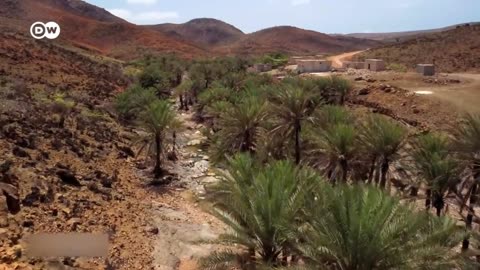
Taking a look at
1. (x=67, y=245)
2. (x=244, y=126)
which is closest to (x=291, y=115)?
(x=244, y=126)

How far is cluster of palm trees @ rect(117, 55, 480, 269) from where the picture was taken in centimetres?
1017

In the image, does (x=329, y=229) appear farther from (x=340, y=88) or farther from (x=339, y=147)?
(x=340, y=88)

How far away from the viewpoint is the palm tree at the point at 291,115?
25172mm

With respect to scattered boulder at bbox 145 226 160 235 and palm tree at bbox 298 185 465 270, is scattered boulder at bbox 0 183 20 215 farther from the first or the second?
palm tree at bbox 298 185 465 270

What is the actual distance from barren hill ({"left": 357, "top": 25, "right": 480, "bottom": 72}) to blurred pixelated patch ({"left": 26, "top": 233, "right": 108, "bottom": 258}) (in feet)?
205

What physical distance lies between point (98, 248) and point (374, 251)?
12.2 m

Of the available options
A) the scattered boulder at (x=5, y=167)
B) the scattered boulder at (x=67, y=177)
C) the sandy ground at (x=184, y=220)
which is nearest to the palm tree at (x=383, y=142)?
the sandy ground at (x=184, y=220)

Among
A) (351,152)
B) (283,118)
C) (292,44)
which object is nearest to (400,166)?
(351,152)

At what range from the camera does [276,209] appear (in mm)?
12805

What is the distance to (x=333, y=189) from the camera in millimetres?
11625

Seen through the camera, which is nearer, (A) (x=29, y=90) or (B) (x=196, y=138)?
(A) (x=29, y=90)

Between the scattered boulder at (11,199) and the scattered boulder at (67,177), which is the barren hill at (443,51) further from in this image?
the scattered boulder at (11,199)

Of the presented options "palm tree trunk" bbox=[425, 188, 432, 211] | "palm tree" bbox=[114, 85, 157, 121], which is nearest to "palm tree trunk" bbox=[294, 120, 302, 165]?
"palm tree trunk" bbox=[425, 188, 432, 211]

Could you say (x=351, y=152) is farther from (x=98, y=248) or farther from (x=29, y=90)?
(x=29, y=90)
